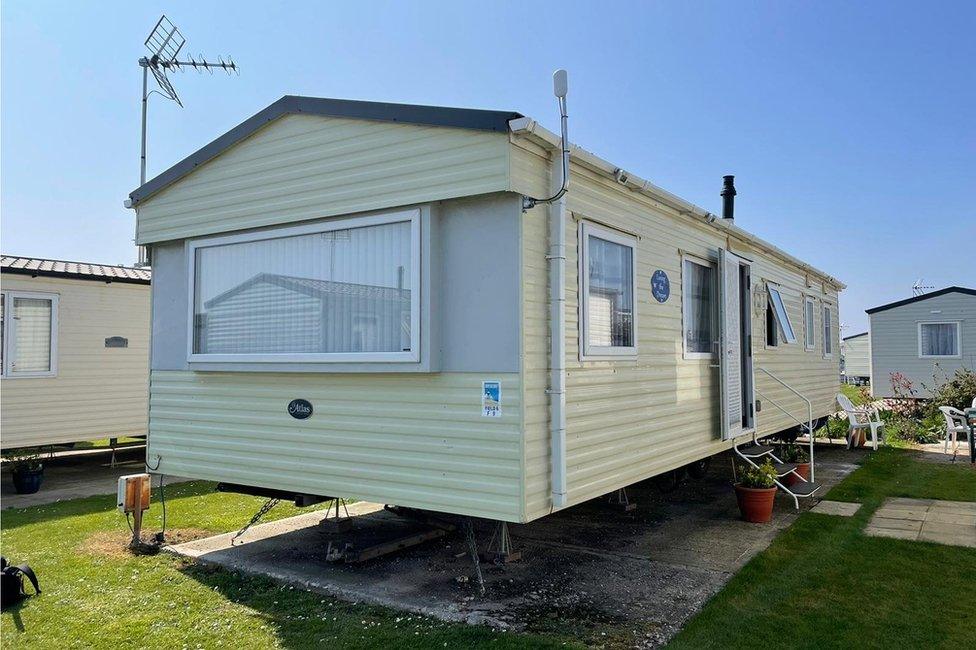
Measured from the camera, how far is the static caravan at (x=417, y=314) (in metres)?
4.17

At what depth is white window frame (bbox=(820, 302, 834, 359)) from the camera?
11938mm

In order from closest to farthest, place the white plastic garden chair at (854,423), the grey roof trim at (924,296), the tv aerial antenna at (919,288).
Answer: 1. the white plastic garden chair at (854,423)
2. the grey roof trim at (924,296)
3. the tv aerial antenna at (919,288)

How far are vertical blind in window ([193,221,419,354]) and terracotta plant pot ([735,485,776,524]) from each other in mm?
4172

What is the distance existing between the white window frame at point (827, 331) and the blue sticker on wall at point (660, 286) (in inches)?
276

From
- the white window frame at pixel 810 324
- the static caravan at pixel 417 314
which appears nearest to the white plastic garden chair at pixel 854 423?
the white window frame at pixel 810 324

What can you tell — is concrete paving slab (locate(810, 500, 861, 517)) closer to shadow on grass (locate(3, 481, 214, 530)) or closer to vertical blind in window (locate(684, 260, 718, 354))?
vertical blind in window (locate(684, 260, 718, 354))

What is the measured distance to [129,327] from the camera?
10398 mm

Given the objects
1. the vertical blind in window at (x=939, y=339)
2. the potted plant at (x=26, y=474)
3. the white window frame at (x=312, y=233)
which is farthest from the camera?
the vertical blind in window at (x=939, y=339)

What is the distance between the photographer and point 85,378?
9789 millimetres

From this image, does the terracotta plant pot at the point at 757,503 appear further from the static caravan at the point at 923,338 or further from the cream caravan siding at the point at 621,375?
the static caravan at the point at 923,338

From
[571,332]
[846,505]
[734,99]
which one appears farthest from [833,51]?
[571,332]

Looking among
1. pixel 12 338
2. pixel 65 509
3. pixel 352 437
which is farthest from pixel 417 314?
pixel 12 338

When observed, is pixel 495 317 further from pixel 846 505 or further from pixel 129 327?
pixel 129 327

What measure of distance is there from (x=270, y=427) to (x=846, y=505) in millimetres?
6174
